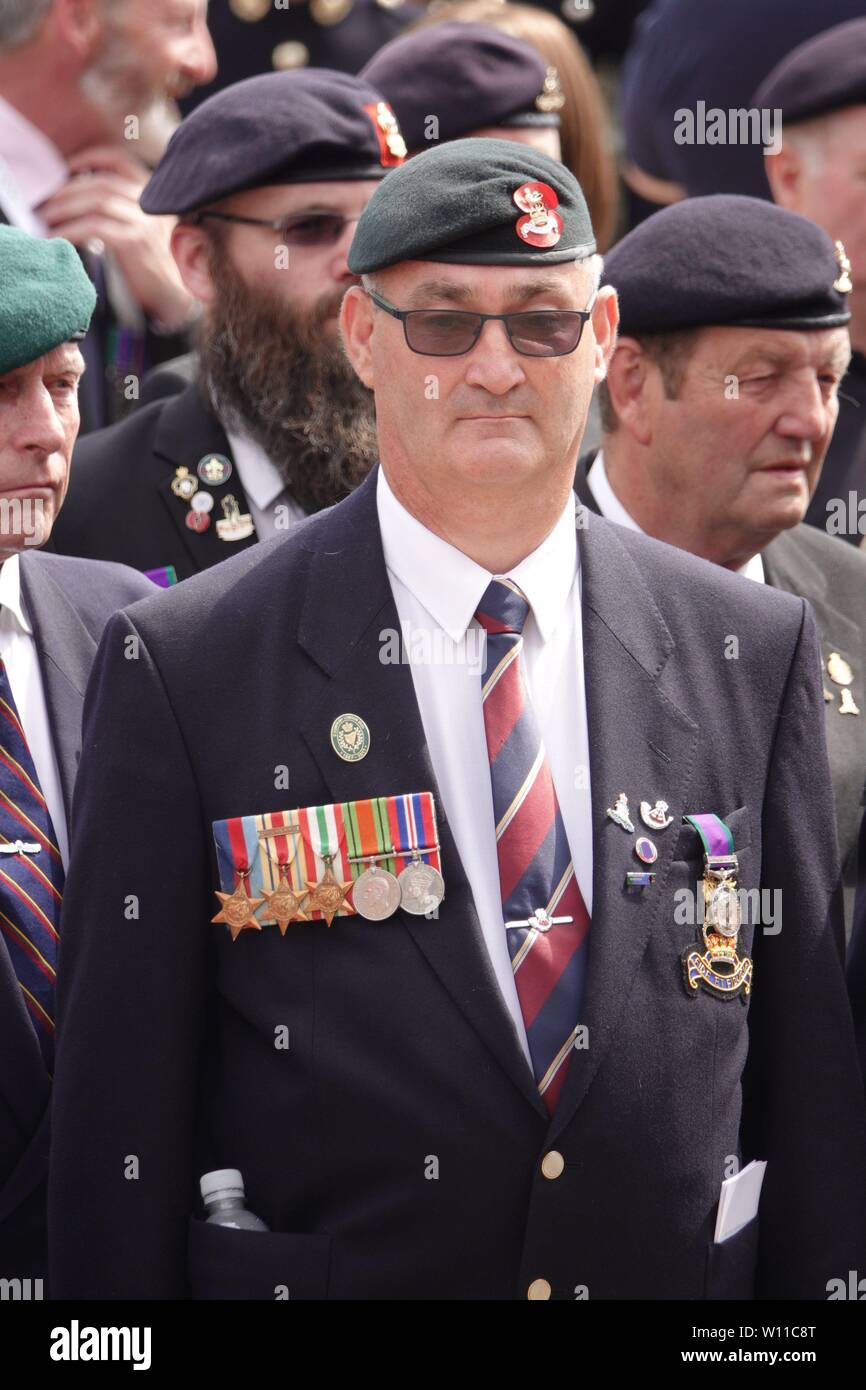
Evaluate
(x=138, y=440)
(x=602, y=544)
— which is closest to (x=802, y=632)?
(x=602, y=544)

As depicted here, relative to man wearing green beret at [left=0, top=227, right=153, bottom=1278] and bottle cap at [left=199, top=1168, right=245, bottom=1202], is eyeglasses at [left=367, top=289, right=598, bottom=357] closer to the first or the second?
man wearing green beret at [left=0, top=227, right=153, bottom=1278]

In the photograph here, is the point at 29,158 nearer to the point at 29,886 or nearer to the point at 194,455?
the point at 194,455

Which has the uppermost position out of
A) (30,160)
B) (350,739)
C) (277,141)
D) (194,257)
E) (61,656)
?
(30,160)

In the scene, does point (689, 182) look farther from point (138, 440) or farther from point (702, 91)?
point (138, 440)

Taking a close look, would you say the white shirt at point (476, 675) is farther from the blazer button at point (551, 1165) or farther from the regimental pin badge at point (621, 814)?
the blazer button at point (551, 1165)

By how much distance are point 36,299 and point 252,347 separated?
1.51 m

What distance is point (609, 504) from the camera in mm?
4922

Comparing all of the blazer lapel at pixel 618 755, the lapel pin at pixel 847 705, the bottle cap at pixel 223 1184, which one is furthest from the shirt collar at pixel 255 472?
the bottle cap at pixel 223 1184

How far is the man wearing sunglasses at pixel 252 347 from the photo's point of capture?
5.03m

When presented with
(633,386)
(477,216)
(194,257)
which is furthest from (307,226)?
(477,216)

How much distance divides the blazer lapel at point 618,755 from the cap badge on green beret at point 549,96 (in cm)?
248

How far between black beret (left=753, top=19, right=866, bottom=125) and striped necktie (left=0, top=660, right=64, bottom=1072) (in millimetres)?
3217

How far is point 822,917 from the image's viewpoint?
3531mm

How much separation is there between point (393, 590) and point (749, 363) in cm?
147
